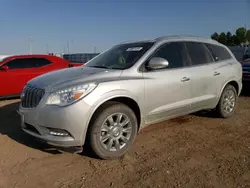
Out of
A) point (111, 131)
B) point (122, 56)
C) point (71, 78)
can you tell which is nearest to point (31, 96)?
point (71, 78)

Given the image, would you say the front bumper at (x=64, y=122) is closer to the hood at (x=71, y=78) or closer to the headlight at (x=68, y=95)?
the headlight at (x=68, y=95)

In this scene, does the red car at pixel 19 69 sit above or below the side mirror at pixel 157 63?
below

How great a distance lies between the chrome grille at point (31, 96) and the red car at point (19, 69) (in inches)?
188

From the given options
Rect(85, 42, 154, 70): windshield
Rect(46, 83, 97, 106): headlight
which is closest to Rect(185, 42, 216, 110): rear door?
Rect(85, 42, 154, 70): windshield

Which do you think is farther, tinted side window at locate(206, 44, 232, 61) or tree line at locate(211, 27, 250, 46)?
tree line at locate(211, 27, 250, 46)

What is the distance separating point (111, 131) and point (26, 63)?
6.15 metres

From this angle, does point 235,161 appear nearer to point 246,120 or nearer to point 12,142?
point 246,120

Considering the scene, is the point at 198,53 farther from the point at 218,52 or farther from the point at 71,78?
the point at 71,78

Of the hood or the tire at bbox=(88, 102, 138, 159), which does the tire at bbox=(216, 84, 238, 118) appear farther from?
the hood

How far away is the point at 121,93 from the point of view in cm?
375

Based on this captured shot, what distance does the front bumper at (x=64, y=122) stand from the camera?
11.1 ft

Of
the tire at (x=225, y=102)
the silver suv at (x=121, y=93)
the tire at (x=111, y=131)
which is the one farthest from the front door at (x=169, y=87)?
the tire at (x=225, y=102)

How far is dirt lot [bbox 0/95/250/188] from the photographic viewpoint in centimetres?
313

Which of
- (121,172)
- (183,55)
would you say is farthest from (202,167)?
(183,55)
